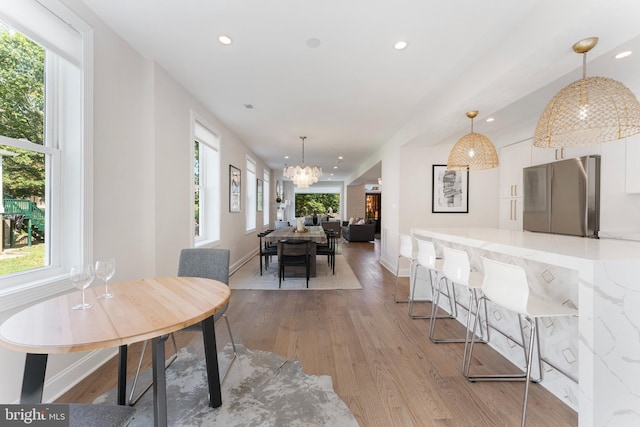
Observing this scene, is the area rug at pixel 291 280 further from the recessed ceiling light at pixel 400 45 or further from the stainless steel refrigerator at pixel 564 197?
the recessed ceiling light at pixel 400 45

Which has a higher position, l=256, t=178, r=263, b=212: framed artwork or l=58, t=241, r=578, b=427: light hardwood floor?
l=256, t=178, r=263, b=212: framed artwork

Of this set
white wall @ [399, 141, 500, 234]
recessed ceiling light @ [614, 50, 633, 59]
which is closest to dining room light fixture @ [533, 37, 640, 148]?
recessed ceiling light @ [614, 50, 633, 59]

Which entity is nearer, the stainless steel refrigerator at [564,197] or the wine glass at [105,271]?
the wine glass at [105,271]

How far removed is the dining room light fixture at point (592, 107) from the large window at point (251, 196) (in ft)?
19.3

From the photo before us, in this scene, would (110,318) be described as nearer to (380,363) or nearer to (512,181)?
(380,363)

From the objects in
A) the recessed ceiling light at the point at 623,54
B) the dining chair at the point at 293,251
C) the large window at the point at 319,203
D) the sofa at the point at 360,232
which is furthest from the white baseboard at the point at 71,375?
the large window at the point at 319,203

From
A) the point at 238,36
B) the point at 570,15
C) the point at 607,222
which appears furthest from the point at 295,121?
the point at 607,222

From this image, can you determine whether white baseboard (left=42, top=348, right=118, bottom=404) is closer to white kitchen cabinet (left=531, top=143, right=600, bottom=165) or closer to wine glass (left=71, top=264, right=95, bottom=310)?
wine glass (left=71, top=264, right=95, bottom=310)

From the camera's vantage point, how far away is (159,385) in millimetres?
1145

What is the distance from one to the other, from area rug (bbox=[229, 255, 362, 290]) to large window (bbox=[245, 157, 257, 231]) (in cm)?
160

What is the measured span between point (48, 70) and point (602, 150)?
17.9 ft

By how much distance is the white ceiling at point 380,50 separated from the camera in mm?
1841

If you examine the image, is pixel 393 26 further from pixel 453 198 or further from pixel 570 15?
pixel 453 198

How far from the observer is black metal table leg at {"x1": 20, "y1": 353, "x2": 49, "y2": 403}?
1049mm
